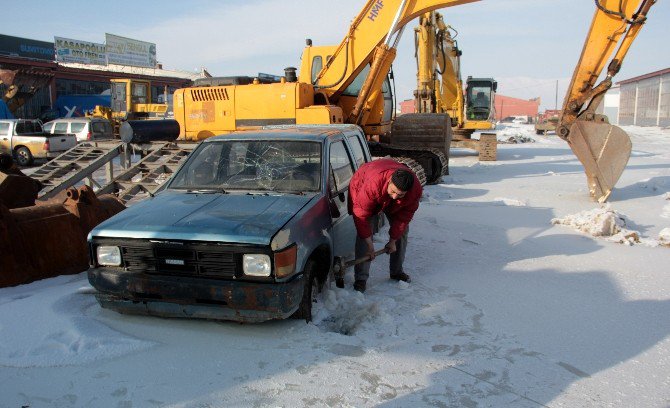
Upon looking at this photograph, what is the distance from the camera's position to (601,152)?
32.8 ft

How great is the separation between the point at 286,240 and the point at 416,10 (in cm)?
744

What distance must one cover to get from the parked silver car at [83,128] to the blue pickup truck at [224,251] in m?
18.4

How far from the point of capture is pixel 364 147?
6.55 m

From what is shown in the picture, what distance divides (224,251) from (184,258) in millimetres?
334

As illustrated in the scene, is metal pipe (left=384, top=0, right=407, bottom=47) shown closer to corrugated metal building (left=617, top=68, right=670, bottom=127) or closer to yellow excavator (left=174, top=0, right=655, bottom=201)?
yellow excavator (left=174, top=0, right=655, bottom=201)

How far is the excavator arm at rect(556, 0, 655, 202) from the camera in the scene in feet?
31.3

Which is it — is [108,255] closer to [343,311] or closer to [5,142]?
[343,311]

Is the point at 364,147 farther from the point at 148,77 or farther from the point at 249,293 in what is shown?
the point at 148,77

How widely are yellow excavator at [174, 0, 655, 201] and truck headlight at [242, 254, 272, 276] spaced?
236 inches

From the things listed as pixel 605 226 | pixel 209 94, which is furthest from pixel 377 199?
pixel 209 94

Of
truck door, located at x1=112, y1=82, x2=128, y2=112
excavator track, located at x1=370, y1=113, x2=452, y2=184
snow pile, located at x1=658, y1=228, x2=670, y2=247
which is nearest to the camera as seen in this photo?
snow pile, located at x1=658, y1=228, x2=670, y2=247

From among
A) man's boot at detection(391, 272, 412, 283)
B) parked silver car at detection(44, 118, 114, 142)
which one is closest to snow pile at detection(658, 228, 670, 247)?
man's boot at detection(391, 272, 412, 283)

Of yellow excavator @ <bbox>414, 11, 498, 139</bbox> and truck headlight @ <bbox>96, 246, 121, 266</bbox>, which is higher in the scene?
yellow excavator @ <bbox>414, 11, 498, 139</bbox>

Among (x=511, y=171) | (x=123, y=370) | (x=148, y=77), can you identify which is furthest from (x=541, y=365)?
(x=148, y=77)
